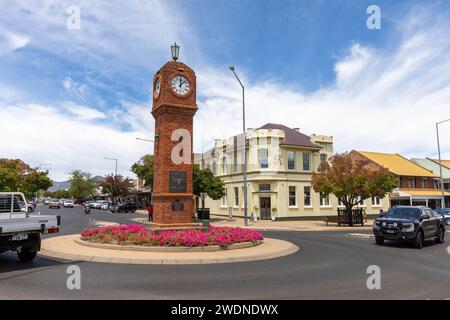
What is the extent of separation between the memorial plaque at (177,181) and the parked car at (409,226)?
8889 mm

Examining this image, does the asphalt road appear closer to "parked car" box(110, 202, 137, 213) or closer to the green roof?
"parked car" box(110, 202, 137, 213)

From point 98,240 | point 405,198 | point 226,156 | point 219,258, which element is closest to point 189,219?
point 98,240

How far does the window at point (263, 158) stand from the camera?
36625 mm

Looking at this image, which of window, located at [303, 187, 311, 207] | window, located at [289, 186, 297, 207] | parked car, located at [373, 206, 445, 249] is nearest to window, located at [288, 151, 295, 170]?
window, located at [289, 186, 297, 207]

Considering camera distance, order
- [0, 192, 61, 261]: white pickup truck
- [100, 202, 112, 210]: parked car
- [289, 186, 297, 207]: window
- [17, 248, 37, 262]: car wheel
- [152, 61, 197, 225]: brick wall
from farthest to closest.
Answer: [100, 202, 112, 210]: parked car
[289, 186, 297, 207]: window
[152, 61, 197, 225]: brick wall
[17, 248, 37, 262]: car wheel
[0, 192, 61, 261]: white pickup truck

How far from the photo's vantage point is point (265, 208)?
120 ft

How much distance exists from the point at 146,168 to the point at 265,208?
68.2ft

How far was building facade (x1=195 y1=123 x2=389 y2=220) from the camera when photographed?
1426 inches

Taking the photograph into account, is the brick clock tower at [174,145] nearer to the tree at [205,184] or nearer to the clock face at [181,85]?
the clock face at [181,85]

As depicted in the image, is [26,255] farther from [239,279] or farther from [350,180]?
[350,180]

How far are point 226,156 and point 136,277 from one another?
1344 inches

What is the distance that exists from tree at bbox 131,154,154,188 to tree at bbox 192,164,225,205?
14689 millimetres

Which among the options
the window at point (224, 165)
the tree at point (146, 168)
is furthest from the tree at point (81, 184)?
the window at point (224, 165)
